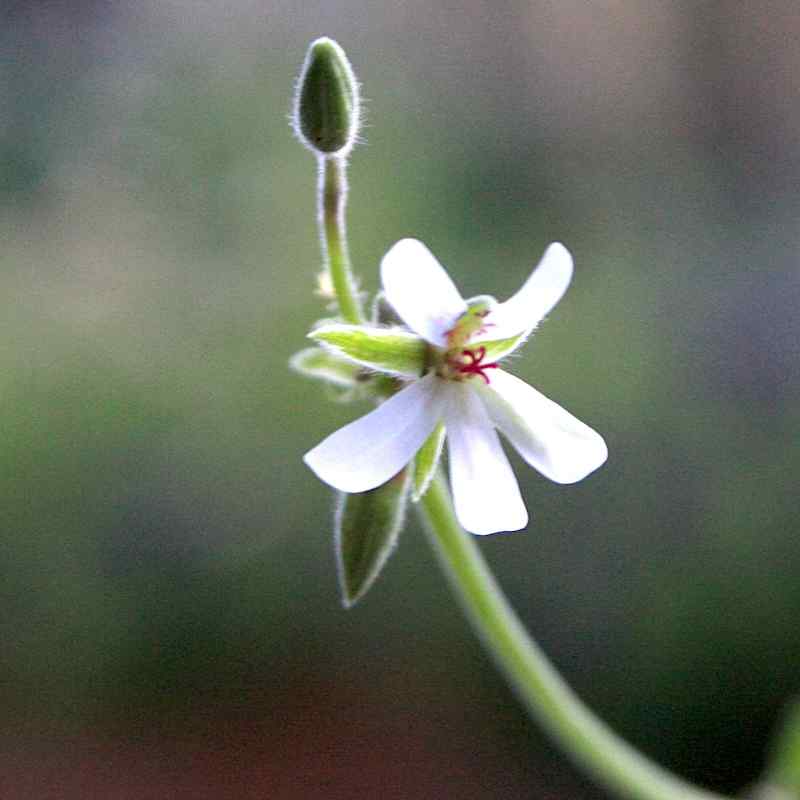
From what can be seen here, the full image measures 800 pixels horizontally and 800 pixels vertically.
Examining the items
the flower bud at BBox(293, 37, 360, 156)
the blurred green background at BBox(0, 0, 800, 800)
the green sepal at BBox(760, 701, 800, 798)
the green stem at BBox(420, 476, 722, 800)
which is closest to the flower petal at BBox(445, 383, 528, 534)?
the green stem at BBox(420, 476, 722, 800)

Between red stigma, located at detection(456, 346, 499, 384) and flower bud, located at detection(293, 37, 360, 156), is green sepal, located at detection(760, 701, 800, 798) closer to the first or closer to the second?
red stigma, located at detection(456, 346, 499, 384)

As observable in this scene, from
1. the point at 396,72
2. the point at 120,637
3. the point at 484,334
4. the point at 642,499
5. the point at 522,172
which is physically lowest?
the point at 120,637

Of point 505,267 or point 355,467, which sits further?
point 505,267

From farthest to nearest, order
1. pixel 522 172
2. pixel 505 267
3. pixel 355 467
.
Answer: pixel 522 172 → pixel 505 267 → pixel 355 467

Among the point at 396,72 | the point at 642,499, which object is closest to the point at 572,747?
the point at 642,499

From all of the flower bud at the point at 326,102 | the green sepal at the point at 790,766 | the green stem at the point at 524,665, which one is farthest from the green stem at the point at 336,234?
the green sepal at the point at 790,766

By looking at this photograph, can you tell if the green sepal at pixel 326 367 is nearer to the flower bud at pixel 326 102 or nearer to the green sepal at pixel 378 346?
the green sepal at pixel 378 346

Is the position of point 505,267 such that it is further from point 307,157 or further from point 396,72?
point 396,72

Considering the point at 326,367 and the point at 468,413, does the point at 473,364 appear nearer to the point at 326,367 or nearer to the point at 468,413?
the point at 468,413
